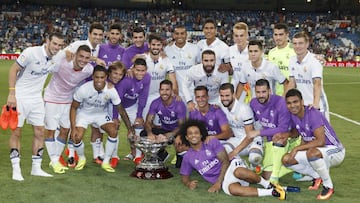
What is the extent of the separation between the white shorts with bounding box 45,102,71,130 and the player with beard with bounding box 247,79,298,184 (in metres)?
2.72

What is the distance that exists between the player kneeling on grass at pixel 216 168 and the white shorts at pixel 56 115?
6.63ft

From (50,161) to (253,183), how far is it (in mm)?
3205

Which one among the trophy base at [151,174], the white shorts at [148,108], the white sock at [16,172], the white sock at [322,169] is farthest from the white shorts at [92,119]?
the white sock at [322,169]

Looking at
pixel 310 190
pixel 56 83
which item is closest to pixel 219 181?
pixel 310 190

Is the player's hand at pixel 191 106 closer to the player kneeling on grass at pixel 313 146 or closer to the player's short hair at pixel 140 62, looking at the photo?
the player's short hair at pixel 140 62

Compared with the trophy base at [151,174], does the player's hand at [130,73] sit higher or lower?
higher

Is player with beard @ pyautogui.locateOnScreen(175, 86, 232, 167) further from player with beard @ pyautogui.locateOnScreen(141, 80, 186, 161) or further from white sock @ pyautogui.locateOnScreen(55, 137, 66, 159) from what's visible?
white sock @ pyautogui.locateOnScreen(55, 137, 66, 159)

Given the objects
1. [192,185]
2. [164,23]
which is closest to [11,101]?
[192,185]

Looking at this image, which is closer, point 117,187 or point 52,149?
point 117,187

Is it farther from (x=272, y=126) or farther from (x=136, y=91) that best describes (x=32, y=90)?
(x=272, y=126)

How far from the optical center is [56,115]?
786cm

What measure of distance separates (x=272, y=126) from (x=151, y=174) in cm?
174

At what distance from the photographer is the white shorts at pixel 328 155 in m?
6.64

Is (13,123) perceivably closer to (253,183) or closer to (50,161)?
(50,161)
